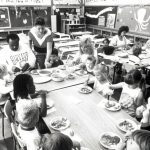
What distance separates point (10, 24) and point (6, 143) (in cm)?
562

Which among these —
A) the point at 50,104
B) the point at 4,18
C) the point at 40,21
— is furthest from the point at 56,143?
the point at 4,18

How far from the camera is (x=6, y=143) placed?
264 cm

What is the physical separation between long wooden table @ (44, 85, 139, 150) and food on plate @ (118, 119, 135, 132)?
0.15 ft

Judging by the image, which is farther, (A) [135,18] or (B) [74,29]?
(B) [74,29]

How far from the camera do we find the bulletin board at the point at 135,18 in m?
5.97

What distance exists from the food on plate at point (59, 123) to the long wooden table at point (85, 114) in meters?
0.06

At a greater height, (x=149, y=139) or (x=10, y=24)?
(x=10, y=24)

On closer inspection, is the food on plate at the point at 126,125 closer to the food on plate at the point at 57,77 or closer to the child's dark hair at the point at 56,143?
the child's dark hair at the point at 56,143

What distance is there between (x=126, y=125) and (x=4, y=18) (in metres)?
6.64

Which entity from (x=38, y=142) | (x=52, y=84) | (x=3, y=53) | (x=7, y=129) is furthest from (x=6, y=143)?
(x=3, y=53)

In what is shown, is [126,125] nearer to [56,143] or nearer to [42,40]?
[56,143]

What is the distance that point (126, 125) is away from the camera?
178 centimetres

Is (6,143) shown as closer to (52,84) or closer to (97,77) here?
(52,84)

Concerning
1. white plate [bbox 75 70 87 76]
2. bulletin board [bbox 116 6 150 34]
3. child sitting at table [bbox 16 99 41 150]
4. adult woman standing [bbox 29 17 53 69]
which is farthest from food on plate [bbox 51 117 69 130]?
bulletin board [bbox 116 6 150 34]
